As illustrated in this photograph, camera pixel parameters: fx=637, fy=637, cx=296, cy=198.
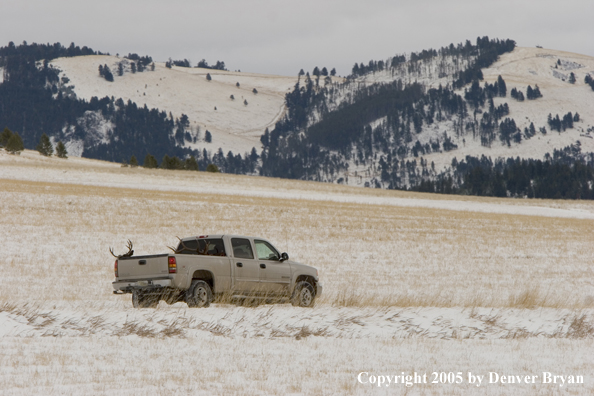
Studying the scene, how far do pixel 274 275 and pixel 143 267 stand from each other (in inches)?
133

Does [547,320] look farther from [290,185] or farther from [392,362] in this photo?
[290,185]

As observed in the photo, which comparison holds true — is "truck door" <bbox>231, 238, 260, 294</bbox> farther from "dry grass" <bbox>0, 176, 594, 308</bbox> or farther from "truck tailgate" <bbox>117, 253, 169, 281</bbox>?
"truck tailgate" <bbox>117, 253, 169, 281</bbox>

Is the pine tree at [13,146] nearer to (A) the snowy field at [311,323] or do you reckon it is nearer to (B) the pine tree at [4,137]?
(B) the pine tree at [4,137]

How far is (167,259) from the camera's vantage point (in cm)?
1394

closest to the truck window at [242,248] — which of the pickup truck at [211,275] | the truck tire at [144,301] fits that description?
the pickup truck at [211,275]

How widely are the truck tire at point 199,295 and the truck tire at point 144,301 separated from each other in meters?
0.97

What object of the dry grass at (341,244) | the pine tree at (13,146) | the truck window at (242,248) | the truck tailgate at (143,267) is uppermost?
the pine tree at (13,146)

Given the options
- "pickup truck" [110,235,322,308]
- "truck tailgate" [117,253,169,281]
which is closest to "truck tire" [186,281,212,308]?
"pickup truck" [110,235,322,308]

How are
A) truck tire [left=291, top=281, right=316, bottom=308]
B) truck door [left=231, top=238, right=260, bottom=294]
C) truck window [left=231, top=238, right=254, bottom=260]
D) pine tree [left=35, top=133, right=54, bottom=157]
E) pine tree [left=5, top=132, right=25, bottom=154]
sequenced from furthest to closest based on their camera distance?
1. pine tree [left=35, top=133, right=54, bottom=157]
2. pine tree [left=5, top=132, right=25, bottom=154]
3. truck tire [left=291, top=281, right=316, bottom=308]
4. truck window [left=231, top=238, right=254, bottom=260]
5. truck door [left=231, top=238, right=260, bottom=294]

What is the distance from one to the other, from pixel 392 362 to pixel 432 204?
5817 cm

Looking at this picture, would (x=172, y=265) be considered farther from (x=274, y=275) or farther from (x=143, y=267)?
(x=274, y=275)

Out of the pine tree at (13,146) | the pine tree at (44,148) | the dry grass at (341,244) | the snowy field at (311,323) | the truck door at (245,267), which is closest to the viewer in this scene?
the snowy field at (311,323)

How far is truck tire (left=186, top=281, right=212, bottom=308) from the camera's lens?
14.2 m

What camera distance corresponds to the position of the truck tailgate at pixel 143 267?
13961 millimetres
